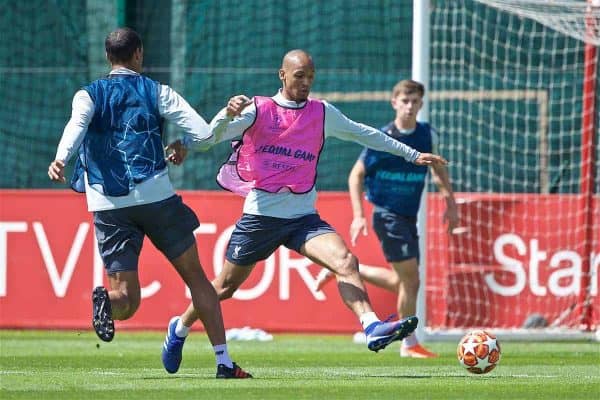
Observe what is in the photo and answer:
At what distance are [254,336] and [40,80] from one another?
16.8 ft

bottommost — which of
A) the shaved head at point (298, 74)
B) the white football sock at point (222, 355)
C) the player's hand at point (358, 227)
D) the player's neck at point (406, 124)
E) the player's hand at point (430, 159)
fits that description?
the white football sock at point (222, 355)

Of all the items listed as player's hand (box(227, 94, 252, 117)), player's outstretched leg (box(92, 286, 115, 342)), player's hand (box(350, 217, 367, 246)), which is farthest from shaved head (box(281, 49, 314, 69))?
player's hand (box(350, 217, 367, 246))

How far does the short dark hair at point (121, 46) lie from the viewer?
338 inches

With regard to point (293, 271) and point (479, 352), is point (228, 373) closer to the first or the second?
point (479, 352)

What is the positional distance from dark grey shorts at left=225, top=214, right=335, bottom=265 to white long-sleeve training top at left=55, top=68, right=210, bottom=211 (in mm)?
866

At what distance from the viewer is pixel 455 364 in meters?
10.7

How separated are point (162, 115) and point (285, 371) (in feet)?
7.38

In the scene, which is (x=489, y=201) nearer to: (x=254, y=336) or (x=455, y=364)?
(x=254, y=336)

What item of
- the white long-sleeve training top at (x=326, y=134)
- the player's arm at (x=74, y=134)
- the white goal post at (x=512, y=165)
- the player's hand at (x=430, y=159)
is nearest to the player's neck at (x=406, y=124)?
the white goal post at (x=512, y=165)

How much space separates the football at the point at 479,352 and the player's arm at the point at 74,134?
9.48 ft

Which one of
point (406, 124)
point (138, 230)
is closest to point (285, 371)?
point (138, 230)

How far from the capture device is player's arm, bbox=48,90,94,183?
8070 mm

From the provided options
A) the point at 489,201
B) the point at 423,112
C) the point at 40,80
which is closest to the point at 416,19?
the point at 423,112

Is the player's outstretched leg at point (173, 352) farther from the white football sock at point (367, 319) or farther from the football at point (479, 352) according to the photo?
the football at point (479, 352)
